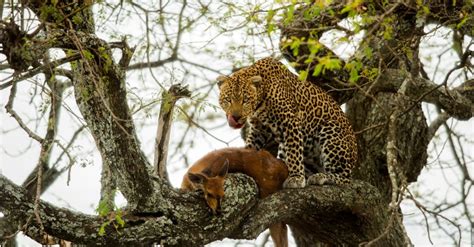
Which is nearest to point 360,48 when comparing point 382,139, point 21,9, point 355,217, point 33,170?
point 21,9

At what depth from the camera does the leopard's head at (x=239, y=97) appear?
7766 mm

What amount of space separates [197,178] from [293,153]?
1590 mm

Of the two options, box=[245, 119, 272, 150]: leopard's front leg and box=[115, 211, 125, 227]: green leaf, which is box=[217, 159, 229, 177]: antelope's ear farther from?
box=[245, 119, 272, 150]: leopard's front leg

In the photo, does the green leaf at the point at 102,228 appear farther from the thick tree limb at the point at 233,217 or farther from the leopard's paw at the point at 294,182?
the leopard's paw at the point at 294,182

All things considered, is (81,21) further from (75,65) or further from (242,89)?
(242,89)

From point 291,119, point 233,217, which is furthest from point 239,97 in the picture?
point 233,217

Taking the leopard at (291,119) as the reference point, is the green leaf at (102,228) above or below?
below

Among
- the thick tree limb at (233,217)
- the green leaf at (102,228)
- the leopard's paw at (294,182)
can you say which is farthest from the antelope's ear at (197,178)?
the leopard's paw at (294,182)

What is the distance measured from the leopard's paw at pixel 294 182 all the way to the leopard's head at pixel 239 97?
0.77 metres

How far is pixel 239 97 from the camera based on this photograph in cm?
786

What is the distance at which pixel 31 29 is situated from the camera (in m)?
5.31

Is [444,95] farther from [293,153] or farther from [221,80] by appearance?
[221,80]

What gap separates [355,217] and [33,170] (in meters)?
4.21

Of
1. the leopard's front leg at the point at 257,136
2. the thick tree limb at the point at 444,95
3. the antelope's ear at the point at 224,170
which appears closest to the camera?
the antelope's ear at the point at 224,170
